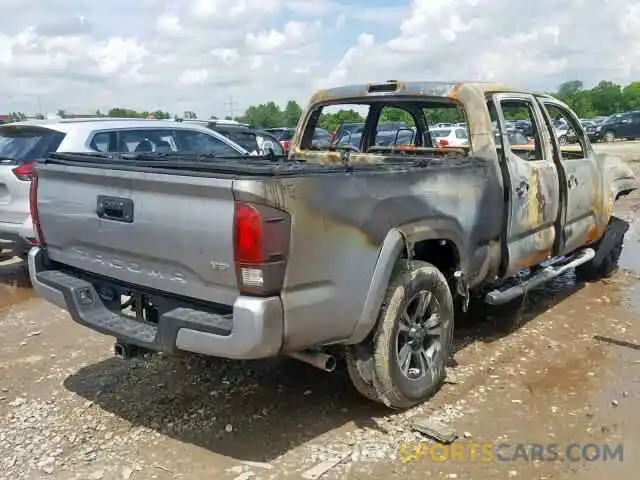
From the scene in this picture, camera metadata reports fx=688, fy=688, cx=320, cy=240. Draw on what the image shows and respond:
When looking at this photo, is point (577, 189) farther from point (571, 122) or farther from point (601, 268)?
point (601, 268)

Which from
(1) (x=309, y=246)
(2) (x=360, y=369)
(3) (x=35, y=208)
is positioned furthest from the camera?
(3) (x=35, y=208)

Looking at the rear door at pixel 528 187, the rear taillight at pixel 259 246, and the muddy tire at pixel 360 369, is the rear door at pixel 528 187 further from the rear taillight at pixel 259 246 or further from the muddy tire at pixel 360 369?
the rear taillight at pixel 259 246

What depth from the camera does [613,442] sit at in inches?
150

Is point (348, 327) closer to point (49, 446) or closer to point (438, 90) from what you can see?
point (49, 446)

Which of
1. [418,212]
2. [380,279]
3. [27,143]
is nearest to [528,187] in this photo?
[418,212]

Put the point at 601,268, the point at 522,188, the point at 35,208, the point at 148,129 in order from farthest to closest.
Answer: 1. the point at 148,129
2. the point at 601,268
3. the point at 522,188
4. the point at 35,208

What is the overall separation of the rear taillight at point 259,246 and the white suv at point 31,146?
3.49m

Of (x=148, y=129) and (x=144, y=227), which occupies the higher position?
(x=148, y=129)

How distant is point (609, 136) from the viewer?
33.5 metres

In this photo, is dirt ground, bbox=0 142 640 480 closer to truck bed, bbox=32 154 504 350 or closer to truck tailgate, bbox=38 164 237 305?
truck bed, bbox=32 154 504 350

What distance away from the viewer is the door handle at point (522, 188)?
16.6 ft

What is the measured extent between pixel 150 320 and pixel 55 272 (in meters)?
0.83

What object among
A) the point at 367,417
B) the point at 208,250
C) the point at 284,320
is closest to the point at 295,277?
the point at 284,320

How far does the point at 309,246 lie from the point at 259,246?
283 mm
